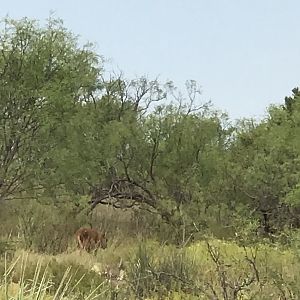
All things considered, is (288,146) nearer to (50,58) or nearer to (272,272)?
(50,58)

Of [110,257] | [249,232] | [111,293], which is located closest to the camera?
[111,293]

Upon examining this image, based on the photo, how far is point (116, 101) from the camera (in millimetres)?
24953

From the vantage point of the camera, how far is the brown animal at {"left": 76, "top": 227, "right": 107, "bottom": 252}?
16203 millimetres

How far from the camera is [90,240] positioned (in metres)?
16.7

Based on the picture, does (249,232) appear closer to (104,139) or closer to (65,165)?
(65,165)

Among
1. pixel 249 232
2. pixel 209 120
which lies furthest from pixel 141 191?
pixel 249 232

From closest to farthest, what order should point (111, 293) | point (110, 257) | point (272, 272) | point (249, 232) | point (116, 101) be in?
point (111, 293)
point (272, 272)
point (249, 232)
point (110, 257)
point (116, 101)

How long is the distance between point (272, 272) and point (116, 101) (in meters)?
16.8

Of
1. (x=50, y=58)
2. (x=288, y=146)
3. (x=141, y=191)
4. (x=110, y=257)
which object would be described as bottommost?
(x=110, y=257)

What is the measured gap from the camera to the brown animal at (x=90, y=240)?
16203 millimetres

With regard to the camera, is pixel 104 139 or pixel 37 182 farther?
pixel 104 139

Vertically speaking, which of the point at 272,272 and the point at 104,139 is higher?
the point at 104,139

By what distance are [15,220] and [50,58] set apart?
18.3 ft

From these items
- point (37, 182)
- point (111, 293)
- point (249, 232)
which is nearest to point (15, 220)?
point (37, 182)
